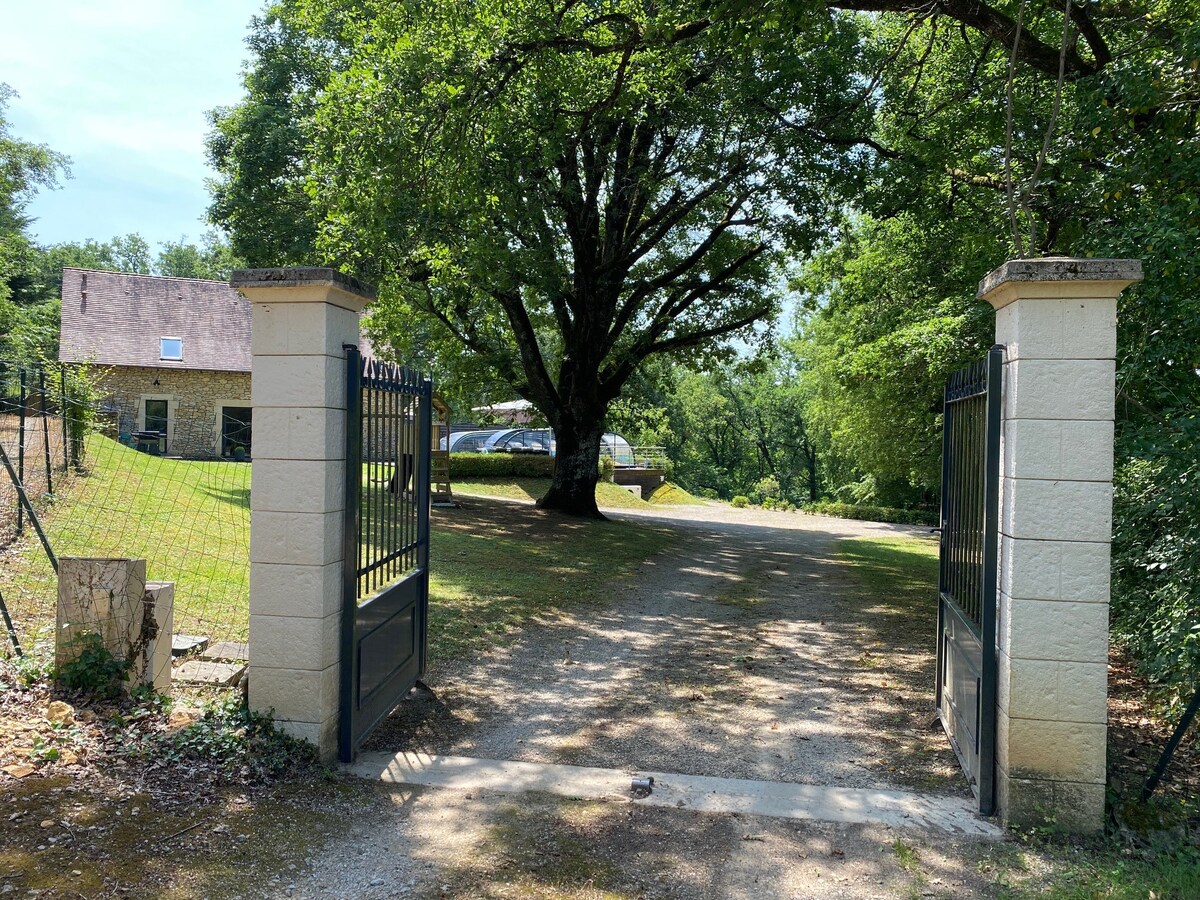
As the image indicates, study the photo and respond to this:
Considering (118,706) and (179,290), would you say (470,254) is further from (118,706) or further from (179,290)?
(179,290)

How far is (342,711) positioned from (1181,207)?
21.0 feet

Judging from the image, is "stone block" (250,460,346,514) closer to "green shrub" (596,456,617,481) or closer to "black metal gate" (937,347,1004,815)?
"black metal gate" (937,347,1004,815)

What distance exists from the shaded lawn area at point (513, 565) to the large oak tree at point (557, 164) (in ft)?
6.69

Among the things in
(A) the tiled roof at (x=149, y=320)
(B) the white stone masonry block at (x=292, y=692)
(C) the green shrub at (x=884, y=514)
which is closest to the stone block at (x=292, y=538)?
(B) the white stone masonry block at (x=292, y=692)

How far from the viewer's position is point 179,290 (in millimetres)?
31266

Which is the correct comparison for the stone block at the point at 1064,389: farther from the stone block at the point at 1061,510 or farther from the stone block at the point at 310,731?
the stone block at the point at 310,731

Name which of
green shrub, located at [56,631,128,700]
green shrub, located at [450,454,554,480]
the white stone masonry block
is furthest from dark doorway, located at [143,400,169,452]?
the white stone masonry block

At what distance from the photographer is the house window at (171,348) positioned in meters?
29.8

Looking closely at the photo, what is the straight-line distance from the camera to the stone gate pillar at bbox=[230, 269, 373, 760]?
4504mm

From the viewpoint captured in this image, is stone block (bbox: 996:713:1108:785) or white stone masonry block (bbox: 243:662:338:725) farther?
white stone masonry block (bbox: 243:662:338:725)

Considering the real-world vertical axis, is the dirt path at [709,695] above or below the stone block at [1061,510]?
below

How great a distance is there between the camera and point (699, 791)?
4.54m

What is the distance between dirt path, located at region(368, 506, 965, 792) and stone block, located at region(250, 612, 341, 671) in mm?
932

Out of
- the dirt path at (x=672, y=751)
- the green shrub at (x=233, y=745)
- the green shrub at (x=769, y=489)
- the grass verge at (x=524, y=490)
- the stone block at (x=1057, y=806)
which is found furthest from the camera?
the green shrub at (x=769, y=489)
